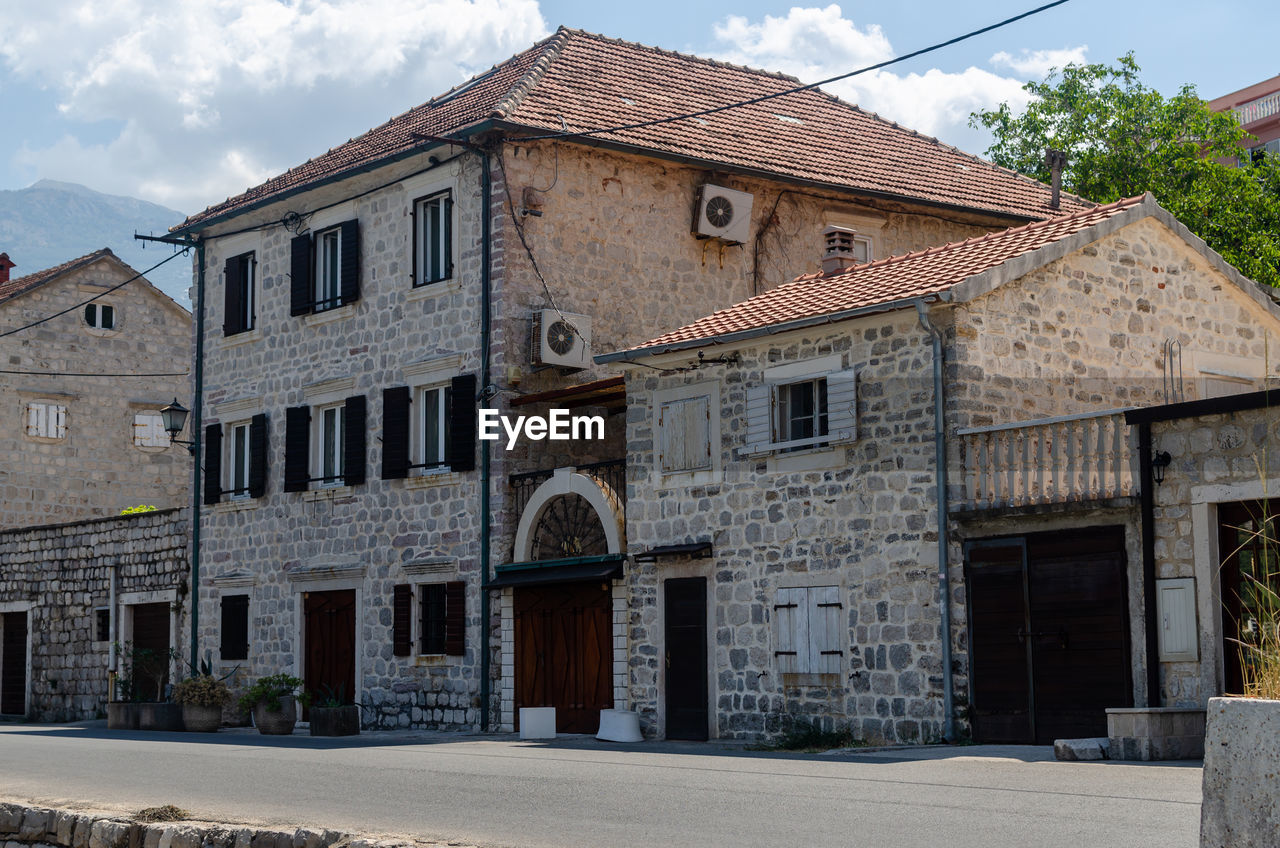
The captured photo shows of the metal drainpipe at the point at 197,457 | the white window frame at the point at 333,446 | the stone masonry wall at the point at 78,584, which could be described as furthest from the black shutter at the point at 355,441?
the stone masonry wall at the point at 78,584

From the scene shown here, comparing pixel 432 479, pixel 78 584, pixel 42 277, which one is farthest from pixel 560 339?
pixel 42 277

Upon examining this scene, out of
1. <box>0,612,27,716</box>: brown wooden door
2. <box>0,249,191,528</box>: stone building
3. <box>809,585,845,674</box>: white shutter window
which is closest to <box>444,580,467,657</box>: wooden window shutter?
<box>809,585,845,674</box>: white shutter window

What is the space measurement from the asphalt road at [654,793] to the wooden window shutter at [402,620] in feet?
20.3

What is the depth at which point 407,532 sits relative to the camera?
23750mm

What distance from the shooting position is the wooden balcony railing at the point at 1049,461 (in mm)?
15469

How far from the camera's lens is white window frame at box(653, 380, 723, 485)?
19438mm

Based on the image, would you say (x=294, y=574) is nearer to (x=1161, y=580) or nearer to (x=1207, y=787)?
(x=1161, y=580)

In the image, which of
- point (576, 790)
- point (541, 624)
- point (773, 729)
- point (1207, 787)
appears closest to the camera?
point (1207, 787)

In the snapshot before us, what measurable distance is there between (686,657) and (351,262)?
29.3 feet

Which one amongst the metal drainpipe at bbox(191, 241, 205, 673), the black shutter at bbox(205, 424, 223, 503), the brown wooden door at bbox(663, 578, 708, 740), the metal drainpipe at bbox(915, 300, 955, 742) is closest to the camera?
the metal drainpipe at bbox(915, 300, 955, 742)

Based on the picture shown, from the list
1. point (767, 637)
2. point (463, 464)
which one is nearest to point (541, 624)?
point (463, 464)

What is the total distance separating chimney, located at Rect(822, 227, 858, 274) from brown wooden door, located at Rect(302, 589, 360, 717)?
28.6 ft

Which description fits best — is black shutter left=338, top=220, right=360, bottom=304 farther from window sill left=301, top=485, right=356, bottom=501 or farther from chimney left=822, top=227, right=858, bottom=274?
chimney left=822, top=227, right=858, bottom=274

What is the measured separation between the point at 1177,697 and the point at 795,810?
623 cm
